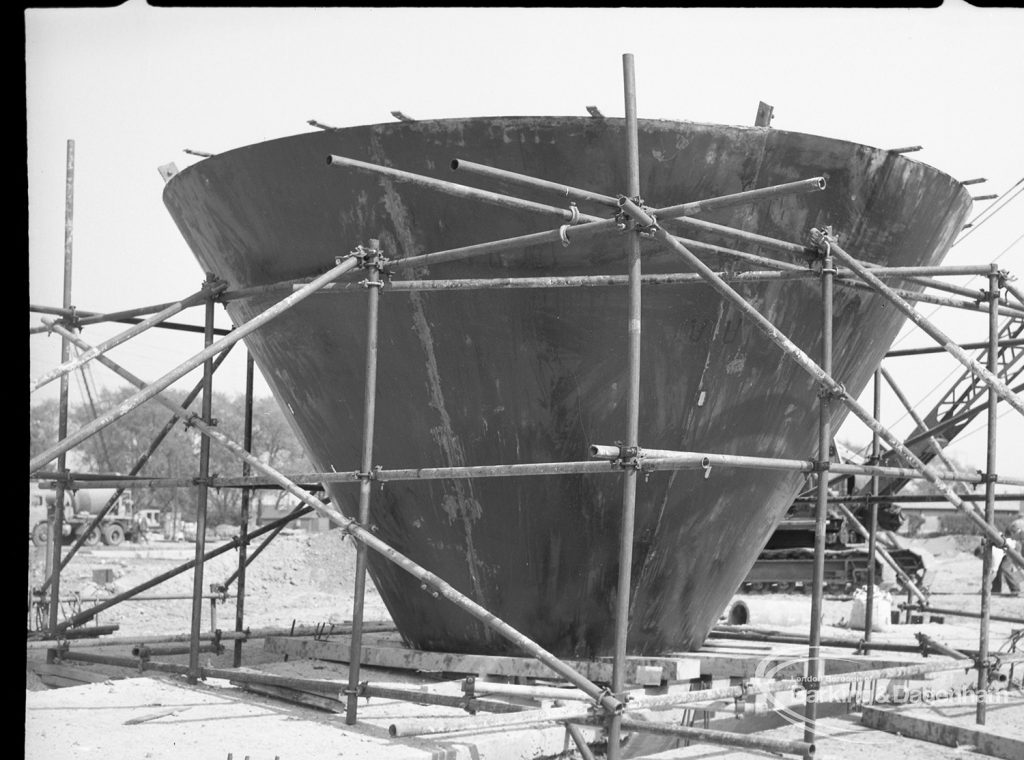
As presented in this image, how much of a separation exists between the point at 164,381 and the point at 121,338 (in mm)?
899

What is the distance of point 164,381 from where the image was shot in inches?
249

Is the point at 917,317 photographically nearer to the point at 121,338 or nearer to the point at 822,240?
the point at 822,240

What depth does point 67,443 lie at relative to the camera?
5.93m

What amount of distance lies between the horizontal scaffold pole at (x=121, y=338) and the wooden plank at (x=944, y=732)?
17.0 feet

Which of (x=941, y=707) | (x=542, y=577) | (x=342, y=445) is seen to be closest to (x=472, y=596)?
(x=542, y=577)

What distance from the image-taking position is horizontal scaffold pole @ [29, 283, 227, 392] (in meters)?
6.32

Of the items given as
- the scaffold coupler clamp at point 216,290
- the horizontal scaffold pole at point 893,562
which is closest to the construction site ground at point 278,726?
the horizontal scaffold pole at point 893,562

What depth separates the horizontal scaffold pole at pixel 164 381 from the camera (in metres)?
5.75

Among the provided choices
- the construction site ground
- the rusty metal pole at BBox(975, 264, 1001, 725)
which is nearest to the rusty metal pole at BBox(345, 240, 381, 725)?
the construction site ground

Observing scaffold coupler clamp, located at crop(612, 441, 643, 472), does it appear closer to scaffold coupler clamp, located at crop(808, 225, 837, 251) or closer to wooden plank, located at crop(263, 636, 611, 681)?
scaffold coupler clamp, located at crop(808, 225, 837, 251)

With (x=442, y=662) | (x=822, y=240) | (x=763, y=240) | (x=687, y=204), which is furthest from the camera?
(x=442, y=662)

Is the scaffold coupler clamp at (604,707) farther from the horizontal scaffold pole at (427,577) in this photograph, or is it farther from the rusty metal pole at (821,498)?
the rusty metal pole at (821,498)

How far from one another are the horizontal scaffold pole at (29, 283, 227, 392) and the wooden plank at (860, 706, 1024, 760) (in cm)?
517

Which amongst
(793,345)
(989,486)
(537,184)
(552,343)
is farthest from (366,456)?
(989,486)
